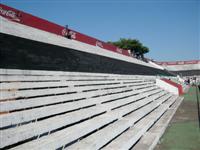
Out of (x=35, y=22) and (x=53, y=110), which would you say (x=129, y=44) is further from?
(x=53, y=110)

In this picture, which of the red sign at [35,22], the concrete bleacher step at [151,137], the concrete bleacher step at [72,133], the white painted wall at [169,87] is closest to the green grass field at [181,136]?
the concrete bleacher step at [151,137]

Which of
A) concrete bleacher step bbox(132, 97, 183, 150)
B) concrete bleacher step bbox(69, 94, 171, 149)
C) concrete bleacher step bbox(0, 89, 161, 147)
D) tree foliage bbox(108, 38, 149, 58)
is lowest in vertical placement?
concrete bleacher step bbox(132, 97, 183, 150)

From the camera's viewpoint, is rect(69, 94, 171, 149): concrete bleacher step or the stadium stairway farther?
rect(69, 94, 171, 149): concrete bleacher step

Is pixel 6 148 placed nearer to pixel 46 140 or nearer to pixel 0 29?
pixel 46 140

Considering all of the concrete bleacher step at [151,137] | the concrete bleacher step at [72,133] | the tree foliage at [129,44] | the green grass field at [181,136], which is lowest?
the green grass field at [181,136]

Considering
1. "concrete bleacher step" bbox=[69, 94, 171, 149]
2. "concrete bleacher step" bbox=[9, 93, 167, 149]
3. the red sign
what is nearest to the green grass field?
"concrete bleacher step" bbox=[69, 94, 171, 149]

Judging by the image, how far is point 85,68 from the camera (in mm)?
8008

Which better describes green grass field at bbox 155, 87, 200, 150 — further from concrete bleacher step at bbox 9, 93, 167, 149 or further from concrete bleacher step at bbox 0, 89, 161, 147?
concrete bleacher step at bbox 0, 89, 161, 147

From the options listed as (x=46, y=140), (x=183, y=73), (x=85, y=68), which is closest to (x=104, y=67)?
(x=85, y=68)

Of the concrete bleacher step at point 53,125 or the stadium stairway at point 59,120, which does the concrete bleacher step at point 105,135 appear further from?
the concrete bleacher step at point 53,125

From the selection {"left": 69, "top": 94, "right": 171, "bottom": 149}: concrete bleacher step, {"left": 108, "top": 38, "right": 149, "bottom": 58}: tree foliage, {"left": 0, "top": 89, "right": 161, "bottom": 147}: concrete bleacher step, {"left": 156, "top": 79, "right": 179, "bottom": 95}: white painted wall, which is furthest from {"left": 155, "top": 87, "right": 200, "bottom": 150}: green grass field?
{"left": 108, "top": 38, "right": 149, "bottom": 58}: tree foliage

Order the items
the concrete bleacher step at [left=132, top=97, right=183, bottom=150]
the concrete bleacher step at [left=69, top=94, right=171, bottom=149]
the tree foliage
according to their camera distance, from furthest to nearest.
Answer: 1. the tree foliage
2. the concrete bleacher step at [left=132, top=97, right=183, bottom=150]
3. the concrete bleacher step at [left=69, top=94, right=171, bottom=149]

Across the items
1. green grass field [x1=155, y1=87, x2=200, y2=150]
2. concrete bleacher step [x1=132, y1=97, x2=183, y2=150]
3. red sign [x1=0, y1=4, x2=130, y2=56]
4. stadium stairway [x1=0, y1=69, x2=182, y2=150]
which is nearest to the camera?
stadium stairway [x1=0, y1=69, x2=182, y2=150]

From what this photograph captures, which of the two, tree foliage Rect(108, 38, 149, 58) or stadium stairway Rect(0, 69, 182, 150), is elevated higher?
tree foliage Rect(108, 38, 149, 58)
